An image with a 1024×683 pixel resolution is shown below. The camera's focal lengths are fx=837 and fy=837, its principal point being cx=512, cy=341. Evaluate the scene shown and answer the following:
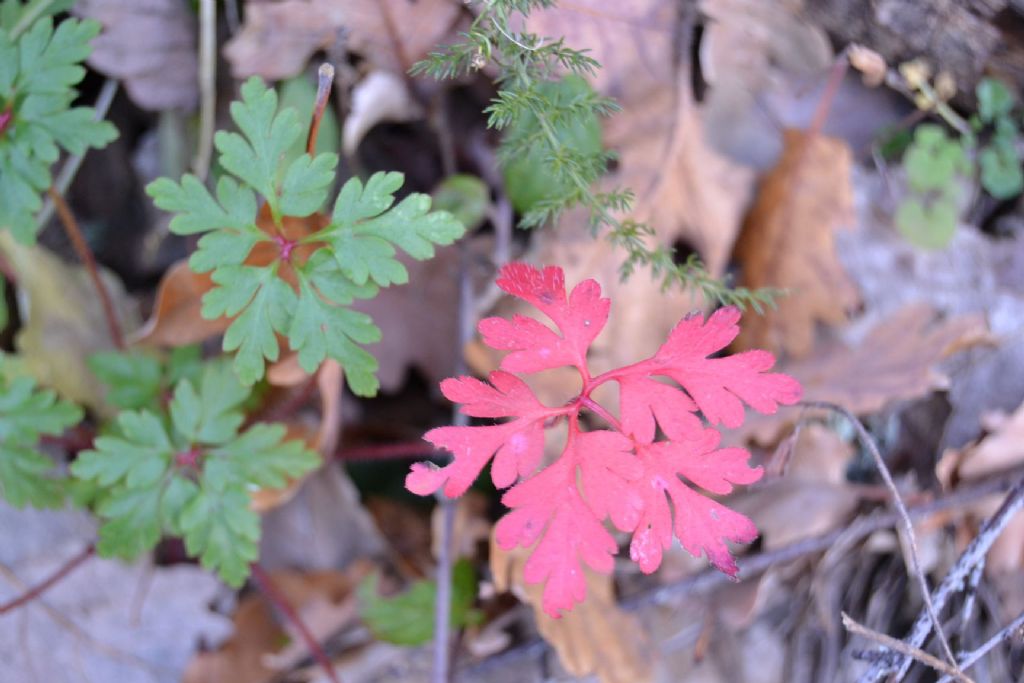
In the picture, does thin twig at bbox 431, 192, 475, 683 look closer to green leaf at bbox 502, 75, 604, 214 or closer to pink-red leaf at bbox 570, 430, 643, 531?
green leaf at bbox 502, 75, 604, 214

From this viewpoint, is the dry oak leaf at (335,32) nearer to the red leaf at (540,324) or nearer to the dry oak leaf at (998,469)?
the red leaf at (540,324)

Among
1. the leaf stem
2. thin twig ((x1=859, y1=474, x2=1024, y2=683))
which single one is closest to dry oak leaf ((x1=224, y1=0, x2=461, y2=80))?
the leaf stem

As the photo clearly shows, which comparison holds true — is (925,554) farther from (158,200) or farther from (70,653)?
(70,653)

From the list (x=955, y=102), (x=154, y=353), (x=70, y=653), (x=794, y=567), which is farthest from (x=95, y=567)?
(x=955, y=102)

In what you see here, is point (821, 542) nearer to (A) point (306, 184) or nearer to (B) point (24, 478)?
A: (A) point (306, 184)

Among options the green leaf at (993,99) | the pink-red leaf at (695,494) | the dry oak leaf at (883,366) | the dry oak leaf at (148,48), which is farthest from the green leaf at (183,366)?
the green leaf at (993,99)

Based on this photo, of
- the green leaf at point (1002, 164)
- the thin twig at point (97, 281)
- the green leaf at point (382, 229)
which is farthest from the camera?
the green leaf at point (1002, 164)
